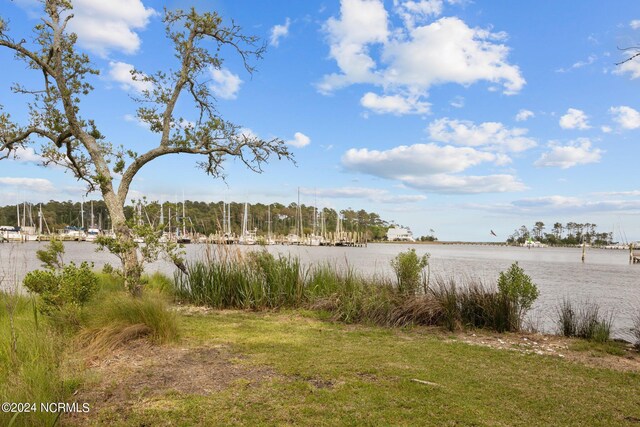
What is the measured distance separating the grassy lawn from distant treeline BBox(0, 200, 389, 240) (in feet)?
11.3

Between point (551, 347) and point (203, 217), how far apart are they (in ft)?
48.3

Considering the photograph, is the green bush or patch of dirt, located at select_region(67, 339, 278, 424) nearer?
patch of dirt, located at select_region(67, 339, 278, 424)

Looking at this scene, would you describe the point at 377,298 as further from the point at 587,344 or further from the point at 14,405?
the point at 14,405

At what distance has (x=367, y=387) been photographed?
491 centimetres

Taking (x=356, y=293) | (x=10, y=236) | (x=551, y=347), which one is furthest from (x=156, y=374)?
(x=10, y=236)

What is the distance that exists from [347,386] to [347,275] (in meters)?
6.27

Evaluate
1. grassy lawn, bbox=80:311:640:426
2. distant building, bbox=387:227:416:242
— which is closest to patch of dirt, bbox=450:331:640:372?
grassy lawn, bbox=80:311:640:426

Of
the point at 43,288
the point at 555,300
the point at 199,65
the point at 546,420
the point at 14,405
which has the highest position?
the point at 199,65

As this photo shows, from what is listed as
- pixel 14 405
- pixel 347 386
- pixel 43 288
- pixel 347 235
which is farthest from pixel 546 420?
pixel 347 235

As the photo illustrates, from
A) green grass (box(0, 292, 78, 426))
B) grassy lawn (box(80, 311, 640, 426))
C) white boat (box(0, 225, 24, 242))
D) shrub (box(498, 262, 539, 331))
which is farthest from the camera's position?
shrub (box(498, 262, 539, 331))

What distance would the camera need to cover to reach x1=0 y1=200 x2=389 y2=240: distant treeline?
9.90m

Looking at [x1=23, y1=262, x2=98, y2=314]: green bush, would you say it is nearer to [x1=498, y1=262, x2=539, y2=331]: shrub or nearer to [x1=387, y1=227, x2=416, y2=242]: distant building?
[x1=498, y1=262, x2=539, y2=331]: shrub

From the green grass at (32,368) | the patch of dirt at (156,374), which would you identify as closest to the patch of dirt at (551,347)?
the patch of dirt at (156,374)

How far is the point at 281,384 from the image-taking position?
16.3 feet
